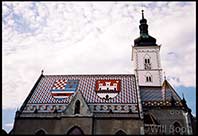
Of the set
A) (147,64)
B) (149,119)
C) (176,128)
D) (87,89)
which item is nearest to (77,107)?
(87,89)

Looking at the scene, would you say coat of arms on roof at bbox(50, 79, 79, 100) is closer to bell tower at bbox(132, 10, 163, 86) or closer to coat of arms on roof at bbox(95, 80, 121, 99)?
coat of arms on roof at bbox(95, 80, 121, 99)

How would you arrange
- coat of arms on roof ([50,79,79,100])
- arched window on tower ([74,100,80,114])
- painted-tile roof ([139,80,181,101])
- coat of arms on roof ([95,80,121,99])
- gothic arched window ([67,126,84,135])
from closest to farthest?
1. gothic arched window ([67,126,84,135])
2. arched window on tower ([74,100,80,114])
3. coat of arms on roof ([95,80,121,99])
4. coat of arms on roof ([50,79,79,100])
5. painted-tile roof ([139,80,181,101])

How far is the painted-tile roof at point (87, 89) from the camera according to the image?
31.5 m

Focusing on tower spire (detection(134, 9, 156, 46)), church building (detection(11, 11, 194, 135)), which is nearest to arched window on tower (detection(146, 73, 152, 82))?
tower spire (detection(134, 9, 156, 46))

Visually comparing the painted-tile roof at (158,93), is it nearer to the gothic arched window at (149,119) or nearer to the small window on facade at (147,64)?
the gothic arched window at (149,119)

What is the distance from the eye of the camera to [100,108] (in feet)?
99.1

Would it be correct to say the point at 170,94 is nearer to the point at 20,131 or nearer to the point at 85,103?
the point at 85,103

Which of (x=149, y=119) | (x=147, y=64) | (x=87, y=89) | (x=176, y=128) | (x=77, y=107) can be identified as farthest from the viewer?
(x=147, y=64)

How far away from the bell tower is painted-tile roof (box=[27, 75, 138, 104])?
692 centimetres

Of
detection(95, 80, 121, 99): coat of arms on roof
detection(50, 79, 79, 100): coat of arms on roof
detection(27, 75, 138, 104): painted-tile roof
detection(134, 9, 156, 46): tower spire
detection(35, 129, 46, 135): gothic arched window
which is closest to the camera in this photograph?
detection(35, 129, 46, 135): gothic arched window

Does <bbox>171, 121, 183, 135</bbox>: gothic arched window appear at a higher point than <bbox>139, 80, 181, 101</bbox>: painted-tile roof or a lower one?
lower

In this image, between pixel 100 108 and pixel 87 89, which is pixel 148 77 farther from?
pixel 100 108

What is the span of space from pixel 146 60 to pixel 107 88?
14.0 m

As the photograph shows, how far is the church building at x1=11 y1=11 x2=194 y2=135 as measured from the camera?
93.5 ft
